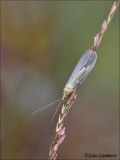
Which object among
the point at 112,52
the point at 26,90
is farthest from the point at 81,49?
the point at 26,90

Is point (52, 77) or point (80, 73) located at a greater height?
point (52, 77)

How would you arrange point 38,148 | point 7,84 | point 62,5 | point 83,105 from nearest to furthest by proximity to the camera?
point 38,148, point 7,84, point 83,105, point 62,5

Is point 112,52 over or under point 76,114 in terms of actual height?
over

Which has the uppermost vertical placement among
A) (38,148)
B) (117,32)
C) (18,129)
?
(117,32)

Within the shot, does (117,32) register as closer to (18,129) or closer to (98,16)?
(98,16)

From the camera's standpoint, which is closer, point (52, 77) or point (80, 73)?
point (80, 73)

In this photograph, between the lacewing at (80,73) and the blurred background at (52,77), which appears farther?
the blurred background at (52,77)

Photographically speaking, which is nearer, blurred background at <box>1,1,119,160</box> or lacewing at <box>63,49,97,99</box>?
lacewing at <box>63,49,97,99</box>

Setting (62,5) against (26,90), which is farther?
(62,5)
